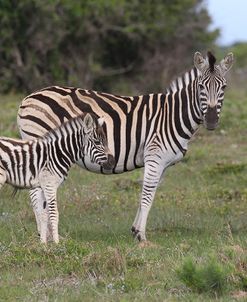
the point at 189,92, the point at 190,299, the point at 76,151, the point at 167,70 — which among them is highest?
the point at 167,70

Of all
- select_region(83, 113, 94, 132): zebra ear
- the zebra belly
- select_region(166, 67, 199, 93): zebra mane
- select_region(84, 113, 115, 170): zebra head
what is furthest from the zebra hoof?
select_region(166, 67, 199, 93): zebra mane

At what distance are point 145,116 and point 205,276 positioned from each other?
13.3ft

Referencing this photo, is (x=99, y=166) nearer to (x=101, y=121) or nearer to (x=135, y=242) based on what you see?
(x=101, y=121)

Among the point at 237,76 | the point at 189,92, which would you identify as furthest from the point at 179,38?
the point at 189,92

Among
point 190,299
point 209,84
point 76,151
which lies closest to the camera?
point 190,299

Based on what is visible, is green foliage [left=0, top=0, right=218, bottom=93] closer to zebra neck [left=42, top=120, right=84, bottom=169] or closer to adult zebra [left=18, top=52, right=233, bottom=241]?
adult zebra [left=18, top=52, right=233, bottom=241]

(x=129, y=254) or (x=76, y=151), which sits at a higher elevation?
(x=76, y=151)

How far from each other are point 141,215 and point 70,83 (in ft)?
→ 64.8

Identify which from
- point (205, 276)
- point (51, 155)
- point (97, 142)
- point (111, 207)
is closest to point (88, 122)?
point (97, 142)

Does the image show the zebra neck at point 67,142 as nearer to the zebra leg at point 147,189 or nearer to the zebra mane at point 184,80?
the zebra leg at point 147,189

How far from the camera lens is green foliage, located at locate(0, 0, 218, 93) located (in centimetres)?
2925

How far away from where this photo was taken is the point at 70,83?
30234 millimetres

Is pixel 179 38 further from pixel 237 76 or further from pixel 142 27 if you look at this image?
pixel 237 76

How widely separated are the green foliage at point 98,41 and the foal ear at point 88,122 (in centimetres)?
1886
